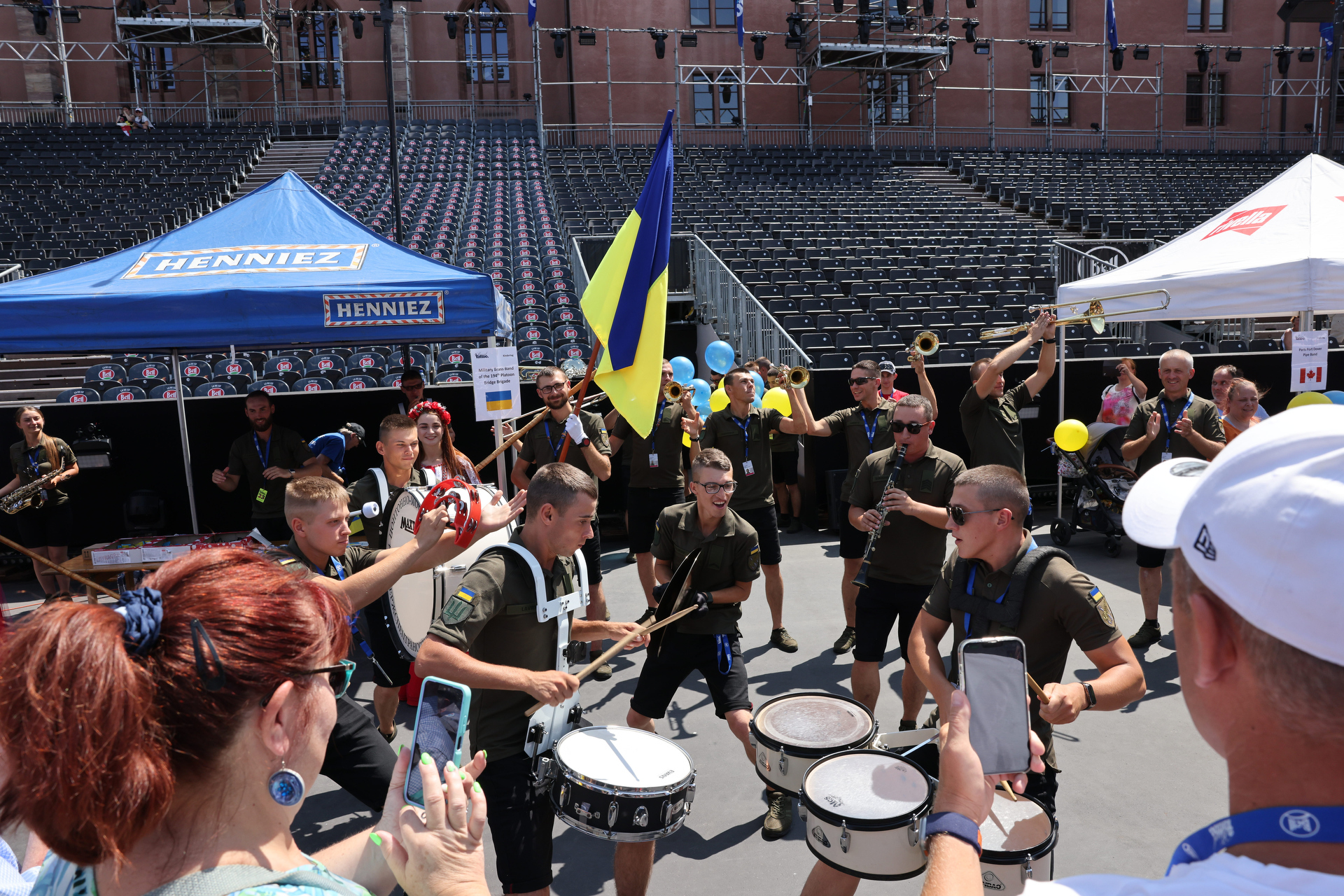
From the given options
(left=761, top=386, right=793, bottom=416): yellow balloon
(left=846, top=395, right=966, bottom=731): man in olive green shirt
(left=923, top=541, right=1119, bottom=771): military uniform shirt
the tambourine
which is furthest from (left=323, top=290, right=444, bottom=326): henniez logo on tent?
(left=923, top=541, right=1119, bottom=771): military uniform shirt

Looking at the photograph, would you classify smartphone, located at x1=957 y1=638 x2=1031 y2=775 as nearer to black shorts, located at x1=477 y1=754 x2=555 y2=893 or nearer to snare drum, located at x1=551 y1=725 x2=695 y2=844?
snare drum, located at x1=551 y1=725 x2=695 y2=844

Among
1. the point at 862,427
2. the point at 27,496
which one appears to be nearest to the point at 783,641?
the point at 862,427

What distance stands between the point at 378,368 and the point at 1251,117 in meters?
35.7

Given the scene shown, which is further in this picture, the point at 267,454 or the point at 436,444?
the point at 267,454

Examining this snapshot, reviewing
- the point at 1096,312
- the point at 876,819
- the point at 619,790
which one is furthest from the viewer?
the point at 1096,312

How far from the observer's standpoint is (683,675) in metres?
4.24

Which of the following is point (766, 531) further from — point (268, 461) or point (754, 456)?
point (268, 461)

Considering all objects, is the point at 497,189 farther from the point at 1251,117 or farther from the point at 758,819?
the point at 1251,117

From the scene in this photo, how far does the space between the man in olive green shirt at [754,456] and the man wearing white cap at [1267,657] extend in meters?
5.46

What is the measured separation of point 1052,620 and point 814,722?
1.07 metres

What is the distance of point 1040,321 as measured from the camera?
6910mm

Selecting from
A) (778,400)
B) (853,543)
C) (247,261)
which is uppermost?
(247,261)

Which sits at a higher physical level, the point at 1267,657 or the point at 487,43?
the point at 487,43

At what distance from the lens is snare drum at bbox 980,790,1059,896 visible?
8.54ft
